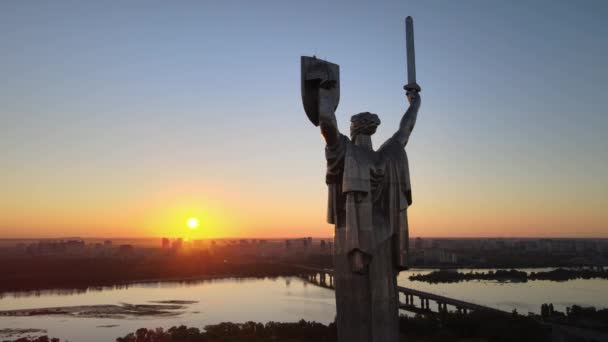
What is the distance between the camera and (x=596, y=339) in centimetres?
2484

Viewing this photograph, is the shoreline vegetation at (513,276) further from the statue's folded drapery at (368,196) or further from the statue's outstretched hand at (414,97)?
the statue's folded drapery at (368,196)

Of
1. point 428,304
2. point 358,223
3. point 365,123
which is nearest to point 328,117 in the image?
point 365,123

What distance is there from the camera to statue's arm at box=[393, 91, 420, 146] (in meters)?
5.05

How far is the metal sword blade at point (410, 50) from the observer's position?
17.3ft

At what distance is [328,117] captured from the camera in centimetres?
414

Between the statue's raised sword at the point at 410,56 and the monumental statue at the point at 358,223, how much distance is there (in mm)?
1123

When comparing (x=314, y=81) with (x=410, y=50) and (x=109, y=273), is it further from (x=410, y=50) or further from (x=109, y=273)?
(x=109, y=273)

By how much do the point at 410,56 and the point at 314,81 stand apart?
4.81 ft

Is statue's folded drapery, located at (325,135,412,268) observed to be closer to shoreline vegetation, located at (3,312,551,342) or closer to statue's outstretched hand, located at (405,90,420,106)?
statue's outstretched hand, located at (405,90,420,106)

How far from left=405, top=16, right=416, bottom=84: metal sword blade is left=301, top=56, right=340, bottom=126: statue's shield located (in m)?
1.27

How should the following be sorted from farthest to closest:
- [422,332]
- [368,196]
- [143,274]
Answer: [143,274]
[422,332]
[368,196]

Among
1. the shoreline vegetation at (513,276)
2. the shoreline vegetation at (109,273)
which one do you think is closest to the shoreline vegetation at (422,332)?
the shoreline vegetation at (513,276)

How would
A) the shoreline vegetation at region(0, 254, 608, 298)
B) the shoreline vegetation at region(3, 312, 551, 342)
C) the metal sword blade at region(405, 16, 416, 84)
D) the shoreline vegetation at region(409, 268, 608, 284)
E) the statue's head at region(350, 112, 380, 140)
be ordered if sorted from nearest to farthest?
the statue's head at region(350, 112, 380, 140) → the metal sword blade at region(405, 16, 416, 84) → the shoreline vegetation at region(3, 312, 551, 342) → the shoreline vegetation at region(0, 254, 608, 298) → the shoreline vegetation at region(409, 268, 608, 284)

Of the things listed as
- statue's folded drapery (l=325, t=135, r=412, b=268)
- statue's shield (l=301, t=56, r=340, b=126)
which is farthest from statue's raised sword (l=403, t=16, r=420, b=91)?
statue's shield (l=301, t=56, r=340, b=126)
